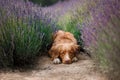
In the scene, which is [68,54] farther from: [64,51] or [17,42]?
[17,42]

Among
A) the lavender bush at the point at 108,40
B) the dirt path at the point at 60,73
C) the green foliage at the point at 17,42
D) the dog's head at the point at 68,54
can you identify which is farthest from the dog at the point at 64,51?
the lavender bush at the point at 108,40

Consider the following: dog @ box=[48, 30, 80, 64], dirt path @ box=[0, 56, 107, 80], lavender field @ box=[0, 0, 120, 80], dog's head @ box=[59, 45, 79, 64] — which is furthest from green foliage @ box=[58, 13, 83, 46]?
dirt path @ box=[0, 56, 107, 80]

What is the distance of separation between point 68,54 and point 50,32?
0.85 m

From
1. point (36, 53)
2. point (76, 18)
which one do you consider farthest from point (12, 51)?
point (76, 18)

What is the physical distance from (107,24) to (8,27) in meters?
1.70

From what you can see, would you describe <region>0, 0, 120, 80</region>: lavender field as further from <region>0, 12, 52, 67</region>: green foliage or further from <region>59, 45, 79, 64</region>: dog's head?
<region>59, 45, 79, 64</region>: dog's head

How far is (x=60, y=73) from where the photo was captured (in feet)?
13.6

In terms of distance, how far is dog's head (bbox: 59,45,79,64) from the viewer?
15.2 ft

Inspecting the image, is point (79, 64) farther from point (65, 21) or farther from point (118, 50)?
point (65, 21)

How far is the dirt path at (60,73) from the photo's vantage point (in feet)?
13.0

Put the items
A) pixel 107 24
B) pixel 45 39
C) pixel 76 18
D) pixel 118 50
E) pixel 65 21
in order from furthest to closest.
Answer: pixel 65 21, pixel 76 18, pixel 45 39, pixel 107 24, pixel 118 50

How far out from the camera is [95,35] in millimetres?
3729

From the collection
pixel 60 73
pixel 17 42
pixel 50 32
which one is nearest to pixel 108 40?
pixel 60 73

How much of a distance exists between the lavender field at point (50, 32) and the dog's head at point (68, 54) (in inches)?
7.6
